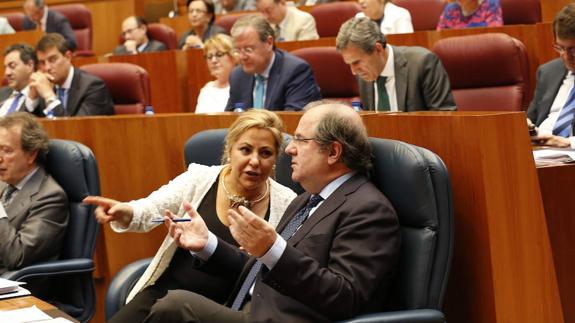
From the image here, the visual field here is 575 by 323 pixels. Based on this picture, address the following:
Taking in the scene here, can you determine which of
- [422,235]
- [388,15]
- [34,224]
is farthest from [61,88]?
[422,235]

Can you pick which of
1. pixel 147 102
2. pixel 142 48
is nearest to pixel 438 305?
pixel 147 102

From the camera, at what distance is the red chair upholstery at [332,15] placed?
6539mm

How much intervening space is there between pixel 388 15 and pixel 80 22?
12.8ft

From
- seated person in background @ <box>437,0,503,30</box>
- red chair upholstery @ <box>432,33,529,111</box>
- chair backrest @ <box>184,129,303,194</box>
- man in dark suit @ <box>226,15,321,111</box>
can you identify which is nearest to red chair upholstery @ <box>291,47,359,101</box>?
man in dark suit @ <box>226,15,321,111</box>

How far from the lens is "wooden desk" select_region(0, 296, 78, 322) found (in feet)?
7.37

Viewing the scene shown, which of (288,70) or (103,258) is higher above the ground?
(288,70)

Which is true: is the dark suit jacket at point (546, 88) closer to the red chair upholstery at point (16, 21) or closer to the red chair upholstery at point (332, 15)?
the red chair upholstery at point (332, 15)

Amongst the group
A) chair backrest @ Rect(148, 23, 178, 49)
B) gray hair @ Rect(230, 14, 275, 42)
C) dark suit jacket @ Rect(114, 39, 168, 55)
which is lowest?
dark suit jacket @ Rect(114, 39, 168, 55)

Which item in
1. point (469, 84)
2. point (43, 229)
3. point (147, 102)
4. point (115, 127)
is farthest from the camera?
point (147, 102)

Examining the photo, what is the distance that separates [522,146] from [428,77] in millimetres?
1577

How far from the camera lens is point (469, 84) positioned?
4.31 metres

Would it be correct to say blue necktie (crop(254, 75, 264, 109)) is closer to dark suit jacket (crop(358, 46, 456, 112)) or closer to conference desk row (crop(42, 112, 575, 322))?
dark suit jacket (crop(358, 46, 456, 112))

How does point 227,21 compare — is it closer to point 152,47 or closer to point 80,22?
point 152,47

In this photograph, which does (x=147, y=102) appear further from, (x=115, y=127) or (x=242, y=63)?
(x=115, y=127)
